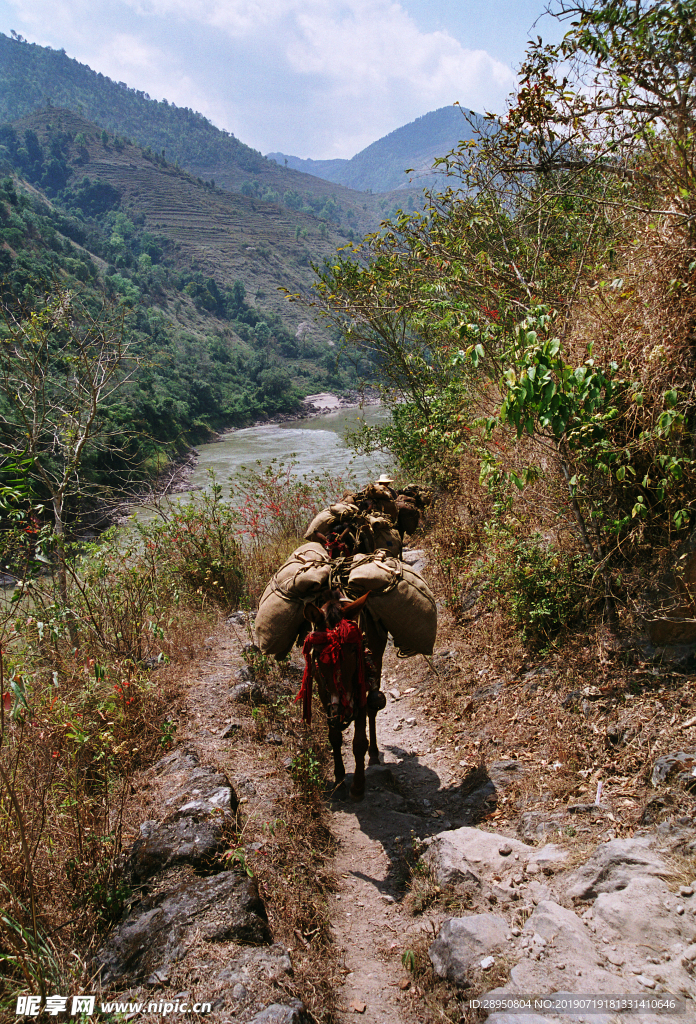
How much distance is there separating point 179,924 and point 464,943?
144 cm

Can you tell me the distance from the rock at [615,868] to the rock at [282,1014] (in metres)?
1.47

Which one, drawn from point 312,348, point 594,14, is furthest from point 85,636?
point 312,348

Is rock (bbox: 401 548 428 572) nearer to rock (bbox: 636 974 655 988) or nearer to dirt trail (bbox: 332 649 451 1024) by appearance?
dirt trail (bbox: 332 649 451 1024)

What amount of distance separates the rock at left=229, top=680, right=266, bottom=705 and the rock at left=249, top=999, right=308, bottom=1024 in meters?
2.69

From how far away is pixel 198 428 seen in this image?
3762 cm

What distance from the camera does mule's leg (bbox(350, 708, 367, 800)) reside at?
162 inches

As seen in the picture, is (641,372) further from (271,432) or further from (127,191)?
(127,191)

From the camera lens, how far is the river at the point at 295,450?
19.2 metres

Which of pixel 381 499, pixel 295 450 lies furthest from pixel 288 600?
pixel 295 450

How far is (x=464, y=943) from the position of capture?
2.75m

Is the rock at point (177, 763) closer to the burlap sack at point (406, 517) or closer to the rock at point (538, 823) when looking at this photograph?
the rock at point (538, 823)

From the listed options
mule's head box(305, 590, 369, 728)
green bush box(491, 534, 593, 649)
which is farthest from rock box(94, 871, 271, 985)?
green bush box(491, 534, 593, 649)

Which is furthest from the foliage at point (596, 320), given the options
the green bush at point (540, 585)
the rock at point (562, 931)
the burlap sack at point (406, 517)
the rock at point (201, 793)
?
the rock at point (201, 793)

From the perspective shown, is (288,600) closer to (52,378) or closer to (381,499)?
(381,499)
